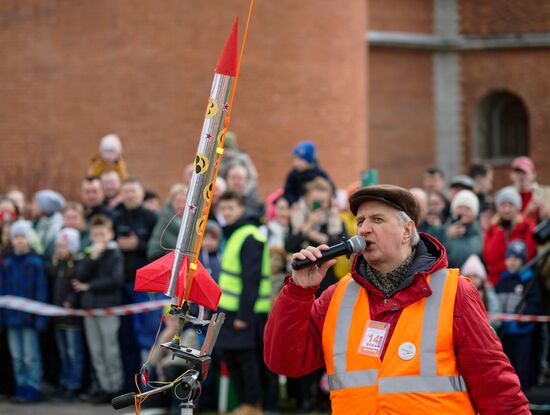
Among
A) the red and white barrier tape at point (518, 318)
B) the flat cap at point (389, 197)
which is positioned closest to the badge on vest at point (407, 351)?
the flat cap at point (389, 197)

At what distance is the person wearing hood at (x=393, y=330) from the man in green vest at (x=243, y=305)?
5.50 metres

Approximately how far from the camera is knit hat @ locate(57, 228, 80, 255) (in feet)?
41.0

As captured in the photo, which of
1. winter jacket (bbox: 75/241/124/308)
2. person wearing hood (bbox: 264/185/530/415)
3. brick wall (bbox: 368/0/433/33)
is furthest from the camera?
brick wall (bbox: 368/0/433/33)

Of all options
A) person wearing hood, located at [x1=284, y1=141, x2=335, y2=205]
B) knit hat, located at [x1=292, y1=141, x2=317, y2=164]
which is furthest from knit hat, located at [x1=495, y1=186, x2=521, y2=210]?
knit hat, located at [x1=292, y1=141, x2=317, y2=164]

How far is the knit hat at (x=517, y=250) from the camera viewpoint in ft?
36.8

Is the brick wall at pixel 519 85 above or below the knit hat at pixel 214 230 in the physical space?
above

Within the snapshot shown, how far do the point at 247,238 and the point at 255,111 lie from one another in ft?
29.3

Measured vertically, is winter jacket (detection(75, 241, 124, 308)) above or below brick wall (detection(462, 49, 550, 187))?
below

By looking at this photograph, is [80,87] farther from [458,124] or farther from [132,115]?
[458,124]

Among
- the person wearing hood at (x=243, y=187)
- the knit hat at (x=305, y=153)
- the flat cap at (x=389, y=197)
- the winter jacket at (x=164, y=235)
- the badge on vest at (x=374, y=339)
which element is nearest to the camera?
the badge on vest at (x=374, y=339)

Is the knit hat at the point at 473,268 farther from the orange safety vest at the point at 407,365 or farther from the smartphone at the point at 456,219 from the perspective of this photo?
the orange safety vest at the point at 407,365

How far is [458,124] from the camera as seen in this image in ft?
92.2

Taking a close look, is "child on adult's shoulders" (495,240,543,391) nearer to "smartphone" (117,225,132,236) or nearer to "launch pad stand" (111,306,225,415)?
"smartphone" (117,225,132,236)

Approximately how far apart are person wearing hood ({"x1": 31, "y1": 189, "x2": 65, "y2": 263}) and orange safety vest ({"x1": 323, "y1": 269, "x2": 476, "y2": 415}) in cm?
847
